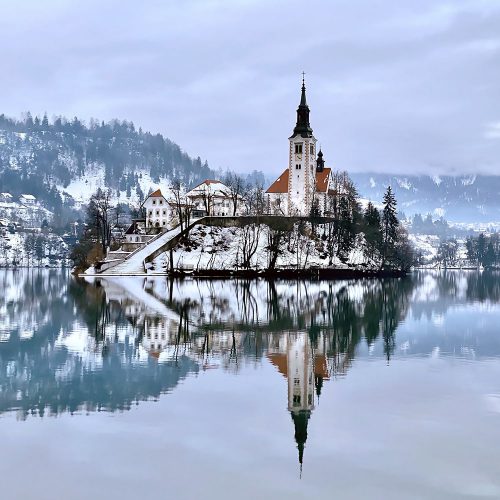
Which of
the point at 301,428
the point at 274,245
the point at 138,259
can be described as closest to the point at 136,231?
the point at 138,259

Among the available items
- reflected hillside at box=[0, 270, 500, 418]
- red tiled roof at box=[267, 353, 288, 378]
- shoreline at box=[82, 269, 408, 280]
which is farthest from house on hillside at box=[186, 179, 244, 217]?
red tiled roof at box=[267, 353, 288, 378]

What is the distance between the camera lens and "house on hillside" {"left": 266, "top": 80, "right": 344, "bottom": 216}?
130 metres

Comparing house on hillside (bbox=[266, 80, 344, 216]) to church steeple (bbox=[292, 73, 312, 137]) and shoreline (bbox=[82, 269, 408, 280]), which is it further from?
shoreline (bbox=[82, 269, 408, 280])

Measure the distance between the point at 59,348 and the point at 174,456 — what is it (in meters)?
17.1

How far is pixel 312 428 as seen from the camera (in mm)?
19391

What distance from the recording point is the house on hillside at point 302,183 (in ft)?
425

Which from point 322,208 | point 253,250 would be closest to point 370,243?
point 322,208

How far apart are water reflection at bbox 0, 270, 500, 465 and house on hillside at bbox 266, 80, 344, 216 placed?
6897 centimetres

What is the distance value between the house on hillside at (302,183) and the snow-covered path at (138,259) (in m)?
19.9

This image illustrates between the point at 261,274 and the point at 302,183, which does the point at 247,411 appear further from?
the point at 302,183

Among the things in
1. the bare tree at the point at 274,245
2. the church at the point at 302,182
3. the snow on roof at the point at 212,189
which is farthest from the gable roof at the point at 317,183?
the bare tree at the point at 274,245

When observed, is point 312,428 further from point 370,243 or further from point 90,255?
point 370,243

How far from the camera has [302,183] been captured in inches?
5187

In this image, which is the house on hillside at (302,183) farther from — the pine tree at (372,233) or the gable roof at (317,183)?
the pine tree at (372,233)
